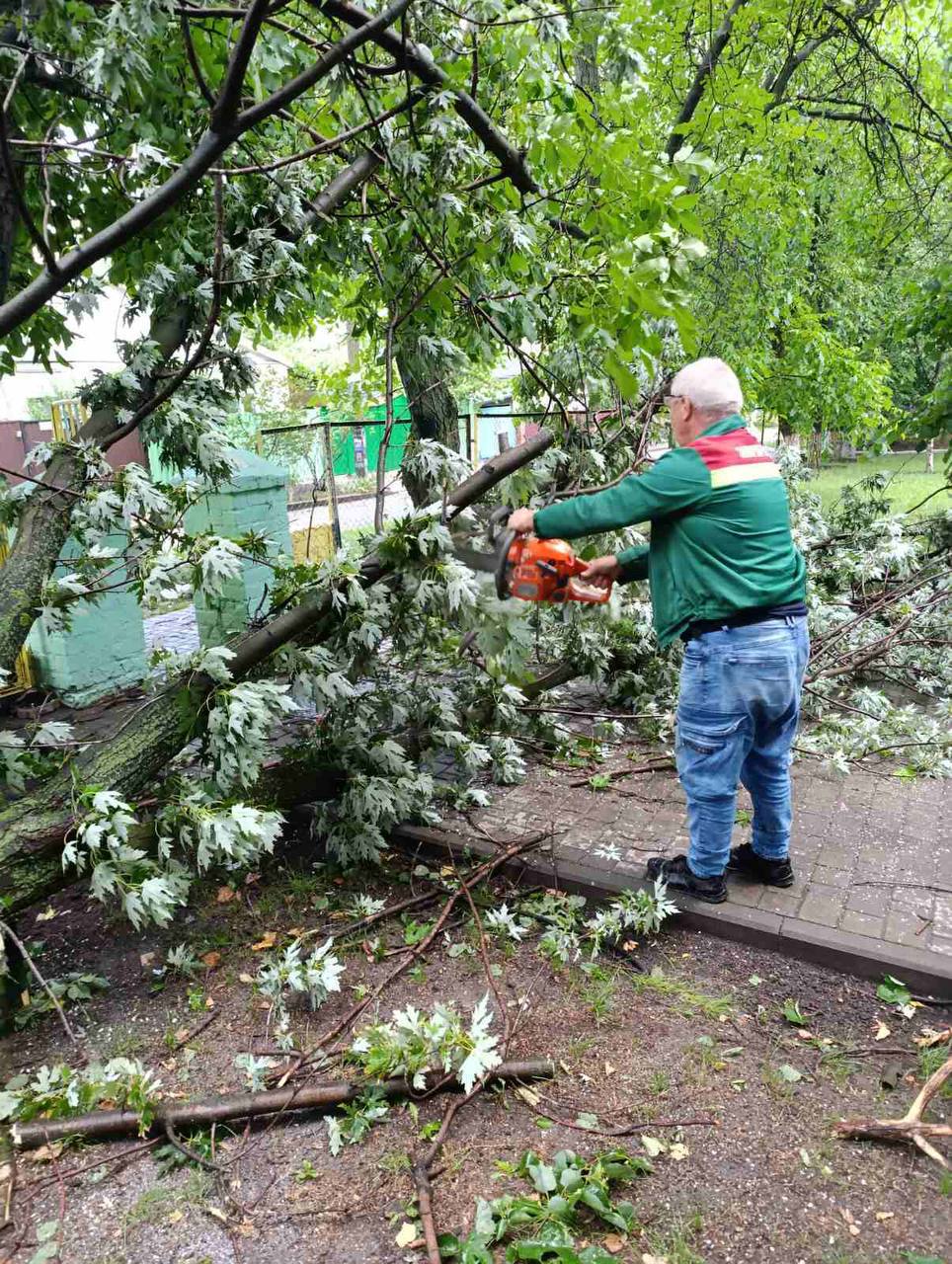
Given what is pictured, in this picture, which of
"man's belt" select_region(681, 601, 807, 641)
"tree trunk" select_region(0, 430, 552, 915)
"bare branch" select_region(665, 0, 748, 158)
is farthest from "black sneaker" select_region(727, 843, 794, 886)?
"bare branch" select_region(665, 0, 748, 158)

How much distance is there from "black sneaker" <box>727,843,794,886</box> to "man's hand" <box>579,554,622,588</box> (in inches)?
51.7

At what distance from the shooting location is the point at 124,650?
6715 millimetres

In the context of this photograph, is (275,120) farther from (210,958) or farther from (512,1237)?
(512,1237)

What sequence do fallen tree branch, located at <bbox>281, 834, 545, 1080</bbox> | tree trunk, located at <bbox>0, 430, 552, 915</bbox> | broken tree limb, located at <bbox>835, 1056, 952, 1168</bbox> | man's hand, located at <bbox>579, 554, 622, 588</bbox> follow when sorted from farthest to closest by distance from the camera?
1. man's hand, located at <bbox>579, 554, 622, 588</bbox>
2. tree trunk, located at <bbox>0, 430, 552, 915</bbox>
3. fallen tree branch, located at <bbox>281, 834, 545, 1080</bbox>
4. broken tree limb, located at <bbox>835, 1056, 952, 1168</bbox>

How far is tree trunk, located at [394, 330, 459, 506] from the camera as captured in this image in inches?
169

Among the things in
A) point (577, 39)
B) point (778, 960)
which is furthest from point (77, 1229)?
point (577, 39)

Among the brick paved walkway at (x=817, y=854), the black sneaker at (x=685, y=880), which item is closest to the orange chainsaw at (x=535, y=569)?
the black sneaker at (x=685, y=880)

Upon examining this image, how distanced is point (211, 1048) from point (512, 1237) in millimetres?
1224

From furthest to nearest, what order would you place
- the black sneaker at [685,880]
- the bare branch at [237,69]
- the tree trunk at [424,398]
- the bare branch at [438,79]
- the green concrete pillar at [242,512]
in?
the green concrete pillar at [242,512] < the tree trunk at [424,398] < the black sneaker at [685,880] < the bare branch at [438,79] < the bare branch at [237,69]

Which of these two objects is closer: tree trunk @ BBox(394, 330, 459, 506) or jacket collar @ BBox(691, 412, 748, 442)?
jacket collar @ BBox(691, 412, 748, 442)

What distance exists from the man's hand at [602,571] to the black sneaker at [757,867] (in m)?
1.31

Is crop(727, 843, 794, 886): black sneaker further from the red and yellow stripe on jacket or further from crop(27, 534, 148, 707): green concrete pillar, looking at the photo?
crop(27, 534, 148, 707): green concrete pillar

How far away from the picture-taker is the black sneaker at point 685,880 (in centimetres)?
339

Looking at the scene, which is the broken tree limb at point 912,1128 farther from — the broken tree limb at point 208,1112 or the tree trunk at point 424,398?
the tree trunk at point 424,398
